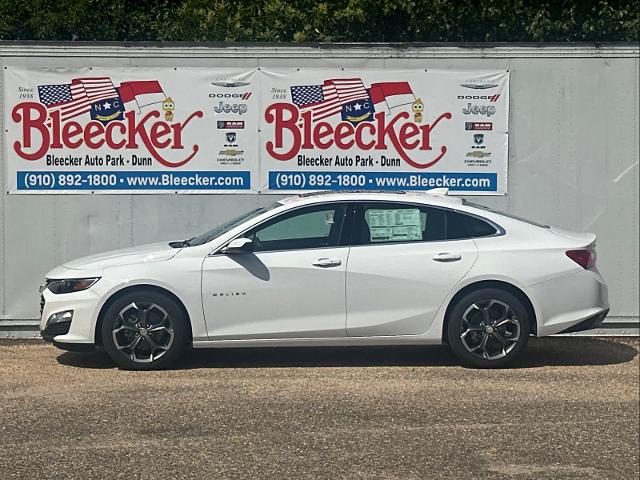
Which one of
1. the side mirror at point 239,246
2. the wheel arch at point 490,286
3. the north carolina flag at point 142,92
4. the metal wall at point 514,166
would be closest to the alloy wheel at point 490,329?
the wheel arch at point 490,286

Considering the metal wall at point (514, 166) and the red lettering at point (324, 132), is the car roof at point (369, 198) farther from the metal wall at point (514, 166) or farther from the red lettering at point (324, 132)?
the metal wall at point (514, 166)

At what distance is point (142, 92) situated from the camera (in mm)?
11773

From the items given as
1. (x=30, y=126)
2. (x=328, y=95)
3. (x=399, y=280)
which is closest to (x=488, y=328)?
(x=399, y=280)

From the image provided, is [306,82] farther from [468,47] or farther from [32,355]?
[32,355]

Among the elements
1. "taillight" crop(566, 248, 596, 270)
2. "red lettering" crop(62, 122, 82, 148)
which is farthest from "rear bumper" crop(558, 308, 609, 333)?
"red lettering" crop(62, 122, 82, 148)

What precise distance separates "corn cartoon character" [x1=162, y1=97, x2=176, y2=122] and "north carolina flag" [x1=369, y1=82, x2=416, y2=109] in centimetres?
203

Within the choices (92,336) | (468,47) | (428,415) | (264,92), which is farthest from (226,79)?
(428,415)

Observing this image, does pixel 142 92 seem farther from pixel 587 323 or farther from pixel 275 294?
pixel 587 323

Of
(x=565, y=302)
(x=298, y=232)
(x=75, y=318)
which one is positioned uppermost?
(x=298, y=232)

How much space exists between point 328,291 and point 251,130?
103 inches

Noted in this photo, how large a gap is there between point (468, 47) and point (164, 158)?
3311mm

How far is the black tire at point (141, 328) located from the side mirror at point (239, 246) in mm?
664

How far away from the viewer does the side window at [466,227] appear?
1019 centimetres

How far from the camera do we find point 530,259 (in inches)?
395
